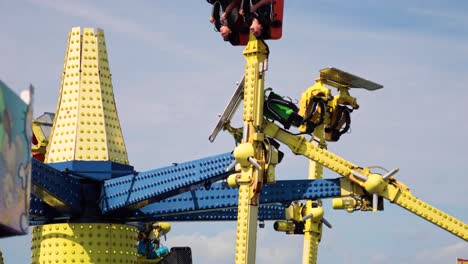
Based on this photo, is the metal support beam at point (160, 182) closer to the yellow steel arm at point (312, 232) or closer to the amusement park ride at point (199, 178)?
the amusement park ride at point (199, 178)

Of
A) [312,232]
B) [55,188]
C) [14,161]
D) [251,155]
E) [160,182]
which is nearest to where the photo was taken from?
[14,161]

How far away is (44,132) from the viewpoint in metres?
38.3

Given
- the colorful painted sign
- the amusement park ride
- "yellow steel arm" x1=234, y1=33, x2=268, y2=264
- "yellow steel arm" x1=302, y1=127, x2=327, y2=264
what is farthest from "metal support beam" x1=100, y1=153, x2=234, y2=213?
the colorful painted sign

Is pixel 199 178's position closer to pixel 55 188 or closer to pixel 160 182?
pixel 160 182

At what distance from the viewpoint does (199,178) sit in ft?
104

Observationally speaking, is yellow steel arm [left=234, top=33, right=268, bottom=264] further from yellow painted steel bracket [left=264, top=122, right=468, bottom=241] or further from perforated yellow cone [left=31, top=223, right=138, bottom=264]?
perforated yellow cone [left=31, top=223, right=138, bottom=264]

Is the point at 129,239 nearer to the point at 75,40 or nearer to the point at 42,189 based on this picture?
the point at 42,189

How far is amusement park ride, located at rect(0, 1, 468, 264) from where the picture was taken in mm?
30500

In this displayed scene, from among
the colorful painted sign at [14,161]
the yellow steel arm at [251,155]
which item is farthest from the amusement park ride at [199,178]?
the colorful painted sign at [14,161]

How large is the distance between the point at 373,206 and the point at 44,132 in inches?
449

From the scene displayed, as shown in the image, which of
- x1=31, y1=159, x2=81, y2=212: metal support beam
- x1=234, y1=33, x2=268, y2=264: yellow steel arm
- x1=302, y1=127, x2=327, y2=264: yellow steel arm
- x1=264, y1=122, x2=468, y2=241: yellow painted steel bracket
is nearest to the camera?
x1=234, y1=33, x2=268, y2=264: yellow steel arm

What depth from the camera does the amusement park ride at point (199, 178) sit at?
3050 cm

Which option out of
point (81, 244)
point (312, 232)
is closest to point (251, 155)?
point (81, 244)

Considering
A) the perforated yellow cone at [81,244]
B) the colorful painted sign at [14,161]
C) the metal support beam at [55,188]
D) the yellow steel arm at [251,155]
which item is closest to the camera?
the colorful painted sign at [14,161]
